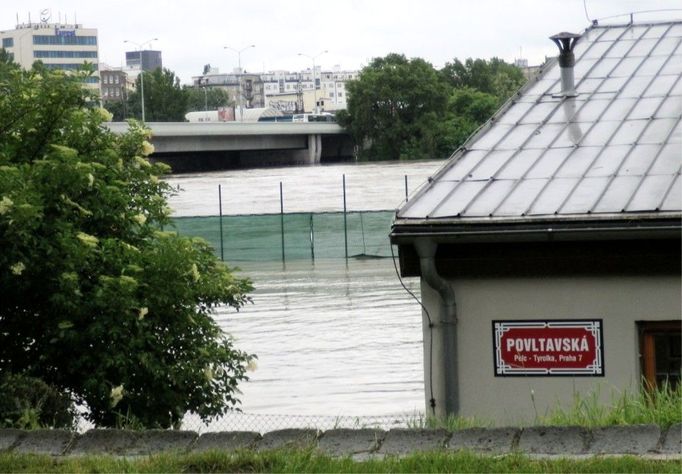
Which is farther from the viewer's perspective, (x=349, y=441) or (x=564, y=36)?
(x=564, y=36)

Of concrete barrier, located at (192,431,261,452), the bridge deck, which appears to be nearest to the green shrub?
concrete barrier, located at (192,431,261,452)

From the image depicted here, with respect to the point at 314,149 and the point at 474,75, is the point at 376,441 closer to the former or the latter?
the point at 314,149

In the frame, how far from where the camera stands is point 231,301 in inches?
549

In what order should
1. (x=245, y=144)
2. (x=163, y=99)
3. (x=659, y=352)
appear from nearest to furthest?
(x=659, y=352) → (x=245, y=144) → (x=163, y=99)

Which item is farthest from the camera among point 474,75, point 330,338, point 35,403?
point 474,75

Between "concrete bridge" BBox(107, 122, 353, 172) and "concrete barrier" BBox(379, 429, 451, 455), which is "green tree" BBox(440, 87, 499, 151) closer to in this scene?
"concrete bridge" BBox(107, 122, 353, 172)

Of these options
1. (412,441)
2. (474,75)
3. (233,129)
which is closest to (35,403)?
(412,441)

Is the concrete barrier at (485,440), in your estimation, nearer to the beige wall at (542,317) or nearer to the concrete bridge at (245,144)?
the beige wall at (542,317)

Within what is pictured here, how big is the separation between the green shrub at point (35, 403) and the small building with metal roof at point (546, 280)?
3187mm

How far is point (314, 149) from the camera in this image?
127 metres

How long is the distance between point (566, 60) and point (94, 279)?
542 centimetres

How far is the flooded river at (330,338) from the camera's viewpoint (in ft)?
60.8

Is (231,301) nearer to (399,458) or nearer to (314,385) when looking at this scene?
(314,385)

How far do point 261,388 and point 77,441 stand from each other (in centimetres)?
1258
